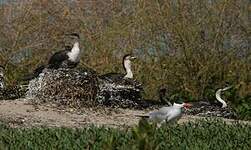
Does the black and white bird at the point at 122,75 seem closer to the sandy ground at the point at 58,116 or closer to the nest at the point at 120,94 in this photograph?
the nest at the point at 120,94

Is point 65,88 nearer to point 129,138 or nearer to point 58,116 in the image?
point 58,116

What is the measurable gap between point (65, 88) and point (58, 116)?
5.82 feet


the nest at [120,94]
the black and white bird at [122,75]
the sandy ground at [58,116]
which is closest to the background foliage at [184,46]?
the black and white bird at [122,75]

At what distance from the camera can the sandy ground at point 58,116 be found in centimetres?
1341

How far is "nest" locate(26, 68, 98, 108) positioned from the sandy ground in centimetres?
38

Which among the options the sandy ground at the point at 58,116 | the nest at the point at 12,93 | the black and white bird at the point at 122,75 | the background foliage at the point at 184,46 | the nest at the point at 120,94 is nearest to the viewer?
the sandy ground at the point at 58,116

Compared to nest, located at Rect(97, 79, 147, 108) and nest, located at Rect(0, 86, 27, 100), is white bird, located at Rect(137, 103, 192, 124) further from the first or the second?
nest, located at Rect(0, 86, 27, 100)

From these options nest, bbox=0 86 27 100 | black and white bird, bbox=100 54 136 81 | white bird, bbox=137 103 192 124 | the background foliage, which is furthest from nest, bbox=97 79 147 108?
white bird, bbox=137 103 192 124

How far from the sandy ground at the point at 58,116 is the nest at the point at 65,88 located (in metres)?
0.38

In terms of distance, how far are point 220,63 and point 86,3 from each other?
287 inches

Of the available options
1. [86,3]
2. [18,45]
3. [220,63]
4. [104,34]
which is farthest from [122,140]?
[86,3]

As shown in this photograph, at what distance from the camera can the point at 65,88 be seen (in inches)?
635

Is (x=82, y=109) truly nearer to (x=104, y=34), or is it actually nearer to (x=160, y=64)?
(x=160, y=64)

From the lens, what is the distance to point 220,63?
20.6 metres
